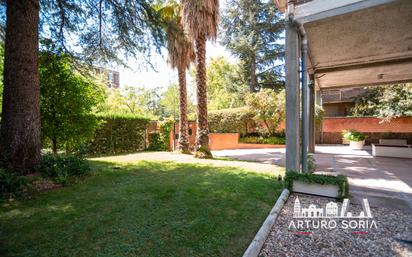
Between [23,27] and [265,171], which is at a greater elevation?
[23,27]

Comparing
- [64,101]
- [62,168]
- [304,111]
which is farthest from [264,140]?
[62,168]

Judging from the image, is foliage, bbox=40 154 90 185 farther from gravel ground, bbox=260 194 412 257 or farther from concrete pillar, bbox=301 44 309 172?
concrete pillar, bbox=301 44 309 172

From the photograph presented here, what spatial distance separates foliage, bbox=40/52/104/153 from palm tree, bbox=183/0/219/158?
14.5ft

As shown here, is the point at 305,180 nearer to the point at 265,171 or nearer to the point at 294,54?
the point at 265,171

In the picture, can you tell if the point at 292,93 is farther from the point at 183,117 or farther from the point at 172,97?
the point at 172,97

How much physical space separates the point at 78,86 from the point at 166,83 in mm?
24941

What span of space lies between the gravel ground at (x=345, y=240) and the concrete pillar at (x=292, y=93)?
6.10ft

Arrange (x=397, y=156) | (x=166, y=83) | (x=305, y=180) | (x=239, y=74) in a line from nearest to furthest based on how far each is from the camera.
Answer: (x=305, y=180) < (x=397, y=156) < (x=239, y=74) < (x=166, y=83)

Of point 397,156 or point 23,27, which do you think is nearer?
point 23,27

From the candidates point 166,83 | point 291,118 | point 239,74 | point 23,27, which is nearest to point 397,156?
point 291,118

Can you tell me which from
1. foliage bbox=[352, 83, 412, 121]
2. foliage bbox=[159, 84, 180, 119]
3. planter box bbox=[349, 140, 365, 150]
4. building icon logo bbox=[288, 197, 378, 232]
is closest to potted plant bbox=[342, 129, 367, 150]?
planter box bbox=[349, 140, 365, 150]

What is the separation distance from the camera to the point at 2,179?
14.3 feet

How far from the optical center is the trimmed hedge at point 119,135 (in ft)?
37.3

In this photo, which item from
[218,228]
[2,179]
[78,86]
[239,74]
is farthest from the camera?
[239,74]
